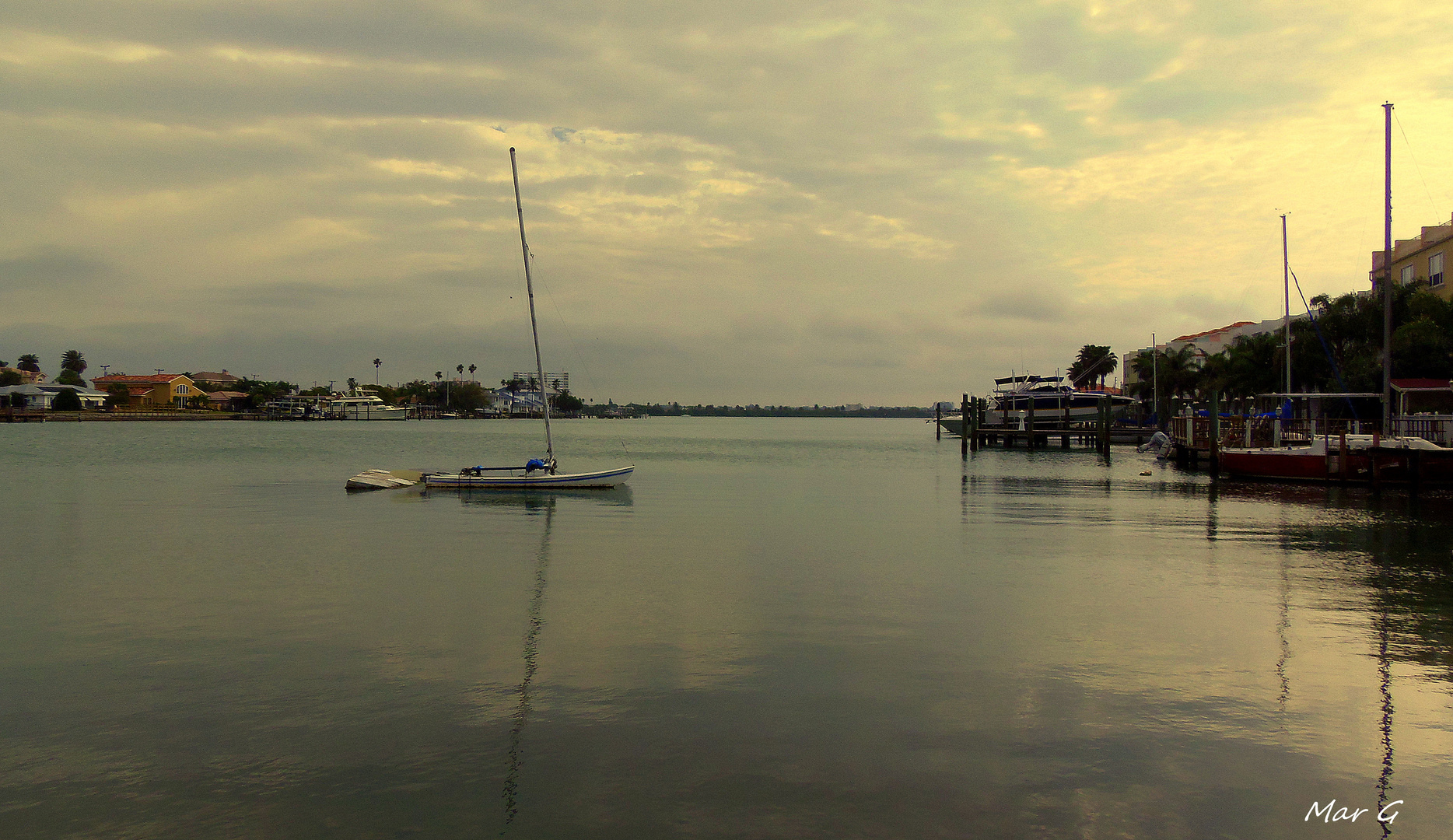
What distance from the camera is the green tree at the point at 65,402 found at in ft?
596

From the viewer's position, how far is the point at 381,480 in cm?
4509

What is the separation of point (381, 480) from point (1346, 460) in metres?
48.8

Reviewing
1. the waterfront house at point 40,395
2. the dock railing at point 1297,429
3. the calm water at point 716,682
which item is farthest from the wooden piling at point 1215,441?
the waterfront house at point 40,395

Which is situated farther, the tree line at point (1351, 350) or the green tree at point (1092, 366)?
the green tree at point (1092, 366)

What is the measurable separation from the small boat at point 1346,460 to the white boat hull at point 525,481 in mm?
36705

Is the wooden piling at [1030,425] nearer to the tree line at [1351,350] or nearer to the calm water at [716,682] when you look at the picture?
the tree line at [1351,350]

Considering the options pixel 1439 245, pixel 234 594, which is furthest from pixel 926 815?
pixel 1439 245

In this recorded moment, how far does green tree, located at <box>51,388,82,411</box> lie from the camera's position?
182m

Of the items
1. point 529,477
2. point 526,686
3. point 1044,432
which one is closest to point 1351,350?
point 1044,432

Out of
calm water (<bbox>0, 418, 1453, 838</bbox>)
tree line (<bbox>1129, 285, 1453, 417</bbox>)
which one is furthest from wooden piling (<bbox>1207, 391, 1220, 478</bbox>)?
calm water (<bbox>0, 418, 1453, 838</bbox>)

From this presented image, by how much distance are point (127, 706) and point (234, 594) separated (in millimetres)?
7763

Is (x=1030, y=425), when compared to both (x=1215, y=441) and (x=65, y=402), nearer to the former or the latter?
(x=1215, y=441)

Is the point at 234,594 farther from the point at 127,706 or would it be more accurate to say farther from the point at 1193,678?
the point at 1193,678

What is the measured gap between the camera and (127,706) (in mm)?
11961
